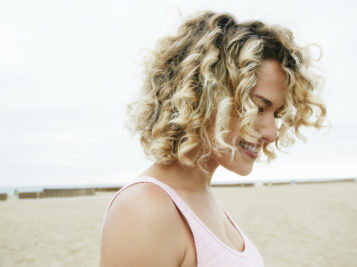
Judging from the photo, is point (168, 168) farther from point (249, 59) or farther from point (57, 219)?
point (57, 219)

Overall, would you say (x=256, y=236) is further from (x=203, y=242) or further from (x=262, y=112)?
(x=203, y=242)

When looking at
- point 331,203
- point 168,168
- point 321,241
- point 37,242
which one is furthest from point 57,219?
point 331,203

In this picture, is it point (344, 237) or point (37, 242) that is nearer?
point (37, 242)

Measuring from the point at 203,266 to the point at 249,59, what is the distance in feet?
3.05

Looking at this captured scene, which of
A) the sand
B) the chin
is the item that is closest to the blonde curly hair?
the chin

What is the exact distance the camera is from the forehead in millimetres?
1535

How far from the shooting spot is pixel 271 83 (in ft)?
5.15

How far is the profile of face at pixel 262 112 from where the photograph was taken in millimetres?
1526

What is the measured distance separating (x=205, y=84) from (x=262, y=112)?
36cm

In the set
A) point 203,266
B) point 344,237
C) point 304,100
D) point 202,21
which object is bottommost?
point 344,237

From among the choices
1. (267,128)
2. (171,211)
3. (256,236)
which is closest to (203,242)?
(171,211)

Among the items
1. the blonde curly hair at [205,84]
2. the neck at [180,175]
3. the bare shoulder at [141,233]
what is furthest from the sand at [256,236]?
the bare shoulder at [141,233]

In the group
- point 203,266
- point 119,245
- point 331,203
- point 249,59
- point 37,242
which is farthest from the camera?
point 331,203

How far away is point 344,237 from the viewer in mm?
9336
